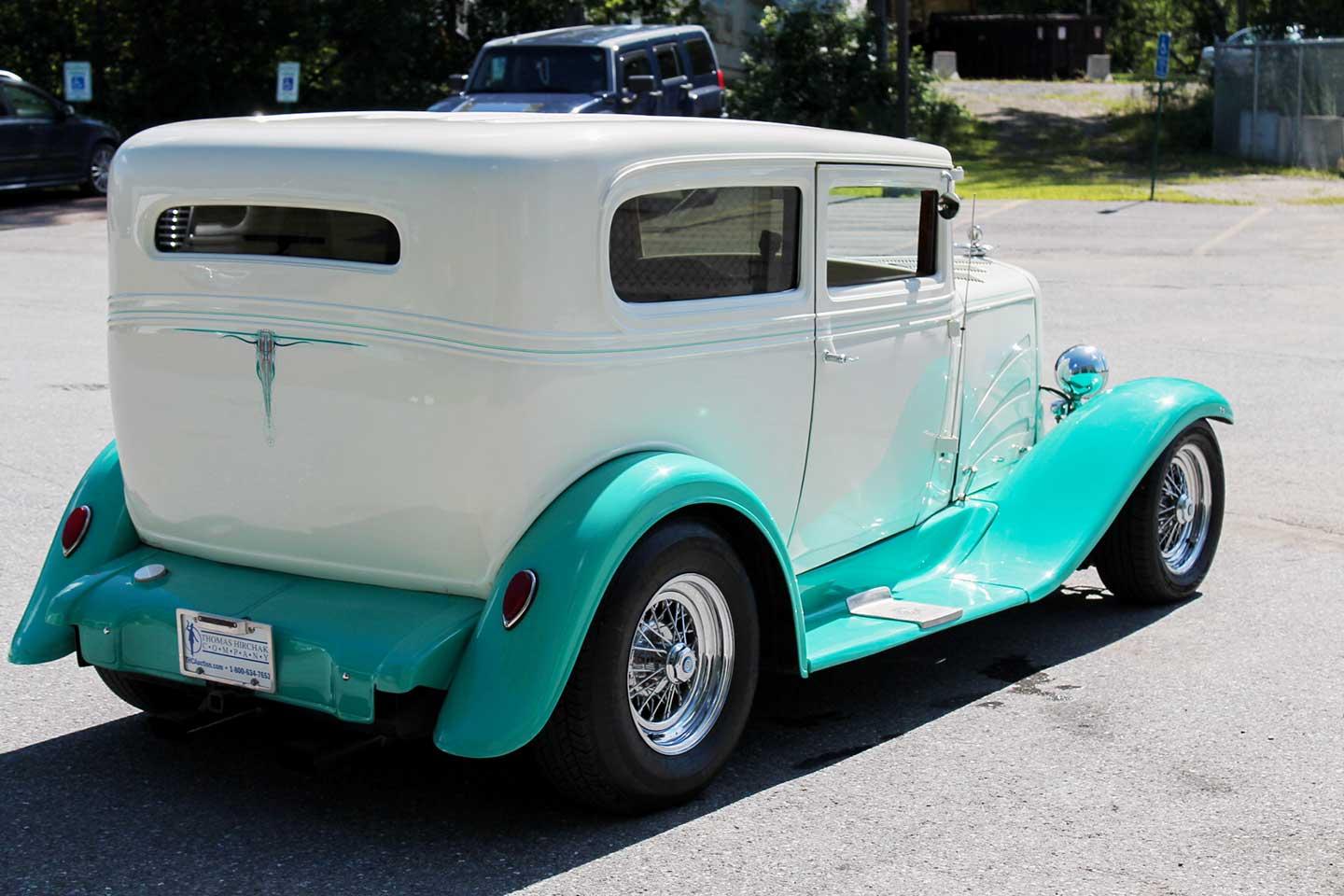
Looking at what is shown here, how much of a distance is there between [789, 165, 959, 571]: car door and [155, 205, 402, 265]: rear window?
1321 mm

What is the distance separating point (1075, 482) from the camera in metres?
5.56

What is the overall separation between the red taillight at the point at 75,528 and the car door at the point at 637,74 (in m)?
15.0

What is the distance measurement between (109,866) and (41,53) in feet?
82.9

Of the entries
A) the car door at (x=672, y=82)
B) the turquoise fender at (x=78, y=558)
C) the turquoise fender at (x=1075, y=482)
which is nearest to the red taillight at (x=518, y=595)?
the turquoise fender at (x=78, y=558)

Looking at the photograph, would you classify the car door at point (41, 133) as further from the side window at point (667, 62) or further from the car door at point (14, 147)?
the side window at point (667, 62)

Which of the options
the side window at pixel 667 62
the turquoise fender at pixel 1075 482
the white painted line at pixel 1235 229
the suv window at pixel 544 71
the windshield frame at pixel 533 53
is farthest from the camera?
the side window at pixel 667 62

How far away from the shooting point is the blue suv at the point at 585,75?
62.0ft

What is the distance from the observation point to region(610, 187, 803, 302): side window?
414cm

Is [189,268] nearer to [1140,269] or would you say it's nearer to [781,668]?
[781,668]

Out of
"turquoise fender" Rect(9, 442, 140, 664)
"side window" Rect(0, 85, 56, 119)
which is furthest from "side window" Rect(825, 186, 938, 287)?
"side window" Rect(0, 85, 56, 119)

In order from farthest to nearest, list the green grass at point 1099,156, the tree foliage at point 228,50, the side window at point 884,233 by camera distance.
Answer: the tree foliage at point 228,50 < the green grass at point 1099,156 < the side window at point 884,233

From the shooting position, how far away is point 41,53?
26.1 m

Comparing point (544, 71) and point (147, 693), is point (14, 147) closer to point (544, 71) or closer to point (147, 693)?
point (544, 71)

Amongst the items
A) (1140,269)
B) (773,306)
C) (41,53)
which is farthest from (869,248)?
(41,53)
